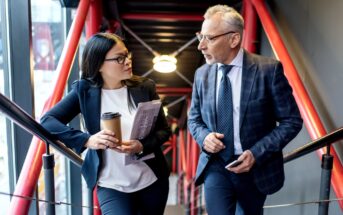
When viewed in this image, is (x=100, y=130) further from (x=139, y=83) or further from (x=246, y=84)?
(x=246, y=84)

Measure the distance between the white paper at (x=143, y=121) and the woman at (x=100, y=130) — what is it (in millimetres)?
31

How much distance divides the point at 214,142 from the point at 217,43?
20.6 inches

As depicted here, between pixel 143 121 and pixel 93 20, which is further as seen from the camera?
pixel 93 20

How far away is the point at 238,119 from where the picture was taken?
5.87 ft

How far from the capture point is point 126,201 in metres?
1.77

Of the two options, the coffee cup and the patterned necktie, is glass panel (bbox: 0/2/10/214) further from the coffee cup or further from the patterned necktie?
the patterned necktie

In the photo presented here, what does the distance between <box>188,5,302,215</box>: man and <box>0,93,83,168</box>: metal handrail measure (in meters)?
0.75

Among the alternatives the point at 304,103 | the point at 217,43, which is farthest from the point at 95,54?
the point at 304,103

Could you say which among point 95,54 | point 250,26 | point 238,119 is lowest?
point 238,119

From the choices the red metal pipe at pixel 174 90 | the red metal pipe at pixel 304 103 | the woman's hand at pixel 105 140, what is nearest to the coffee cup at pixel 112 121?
the woman's hand at pixel 105 140

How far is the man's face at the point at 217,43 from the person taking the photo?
1771 mm

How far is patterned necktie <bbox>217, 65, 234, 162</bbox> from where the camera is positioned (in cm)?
180

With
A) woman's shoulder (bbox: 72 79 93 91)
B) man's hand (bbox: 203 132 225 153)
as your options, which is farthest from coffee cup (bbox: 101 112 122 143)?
man's hand (bbox: 203 132 225 153)

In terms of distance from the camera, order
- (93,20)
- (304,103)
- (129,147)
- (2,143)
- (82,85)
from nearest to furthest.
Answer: (129,147)
(82,85)
(304,103)
(2,143)
(93,20)
